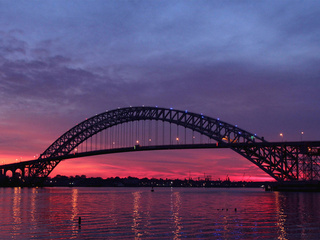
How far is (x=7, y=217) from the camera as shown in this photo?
2988cm

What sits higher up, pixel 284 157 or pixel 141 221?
pixel 284 157

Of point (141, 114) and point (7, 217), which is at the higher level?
point (141, 114)

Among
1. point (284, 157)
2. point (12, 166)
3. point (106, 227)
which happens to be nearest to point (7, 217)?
point (106, 227)

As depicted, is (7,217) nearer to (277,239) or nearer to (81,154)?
(277,239)

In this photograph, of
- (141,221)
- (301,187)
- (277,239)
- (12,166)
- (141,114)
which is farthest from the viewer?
(12,166)

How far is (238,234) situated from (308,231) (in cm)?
399

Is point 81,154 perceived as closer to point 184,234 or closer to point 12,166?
point 12,166

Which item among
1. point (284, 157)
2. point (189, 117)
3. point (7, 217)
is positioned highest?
point (189, 117)

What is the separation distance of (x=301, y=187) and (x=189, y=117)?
86.1ft

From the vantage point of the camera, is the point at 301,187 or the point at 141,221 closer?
the point at 141,221

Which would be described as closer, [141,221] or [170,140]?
[141,221]

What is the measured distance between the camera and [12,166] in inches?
4582

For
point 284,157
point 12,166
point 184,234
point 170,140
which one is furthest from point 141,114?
point 184,234

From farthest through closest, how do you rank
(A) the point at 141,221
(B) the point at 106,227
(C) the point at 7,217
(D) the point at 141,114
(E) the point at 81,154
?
(E) the point at 81,154, (D) the point at 141,114, (C) the point at 7,217, (A) the point at 141,221, (B) the point at 106,227
